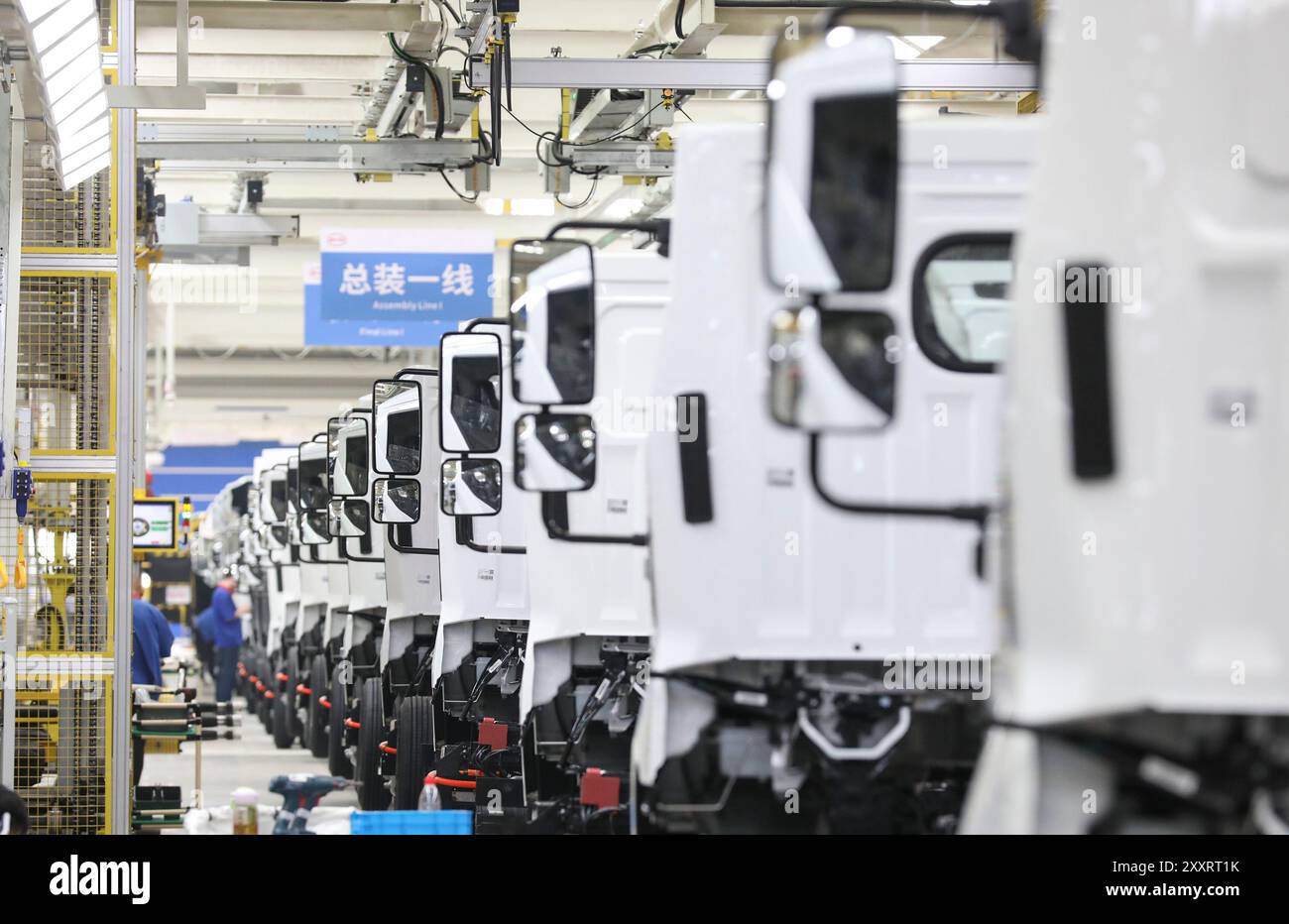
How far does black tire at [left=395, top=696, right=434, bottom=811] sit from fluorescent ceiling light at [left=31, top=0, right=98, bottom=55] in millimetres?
4754

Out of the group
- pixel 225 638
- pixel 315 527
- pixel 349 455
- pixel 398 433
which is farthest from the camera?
pixel 225 638

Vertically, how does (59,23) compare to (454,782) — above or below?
above

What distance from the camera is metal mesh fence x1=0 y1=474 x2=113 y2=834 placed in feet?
23.0

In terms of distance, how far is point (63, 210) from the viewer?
7340mm

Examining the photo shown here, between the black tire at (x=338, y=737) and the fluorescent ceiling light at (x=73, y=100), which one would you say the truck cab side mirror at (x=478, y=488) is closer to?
the fluorescent ceiling light at (x=73, y=100)

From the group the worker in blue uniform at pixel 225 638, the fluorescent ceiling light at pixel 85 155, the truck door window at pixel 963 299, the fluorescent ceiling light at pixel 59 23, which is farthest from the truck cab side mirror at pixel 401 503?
the worker in blue uniform at pixel 225 638

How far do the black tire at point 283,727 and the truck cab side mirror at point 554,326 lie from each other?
12.6m

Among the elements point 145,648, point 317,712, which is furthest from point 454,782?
point 317,712

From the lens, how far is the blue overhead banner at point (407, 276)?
14.5 meters

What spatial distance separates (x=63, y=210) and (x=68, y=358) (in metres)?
0.61

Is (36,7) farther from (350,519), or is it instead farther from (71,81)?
(350,519)

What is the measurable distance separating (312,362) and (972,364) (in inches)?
1255
